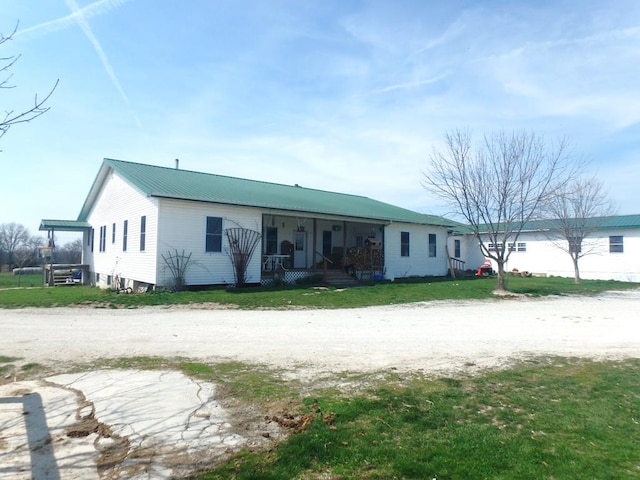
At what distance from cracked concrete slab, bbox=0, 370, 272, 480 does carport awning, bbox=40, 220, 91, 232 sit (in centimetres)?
2180

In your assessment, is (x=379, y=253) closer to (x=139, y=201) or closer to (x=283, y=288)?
(x=283, y=288)

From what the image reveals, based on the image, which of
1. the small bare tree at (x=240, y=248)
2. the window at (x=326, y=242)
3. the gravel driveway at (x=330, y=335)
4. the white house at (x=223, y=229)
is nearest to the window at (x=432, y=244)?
the white house at (x=223, y=229)

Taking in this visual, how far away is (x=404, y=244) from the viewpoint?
80.2 ft

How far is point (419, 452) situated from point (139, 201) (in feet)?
53.7

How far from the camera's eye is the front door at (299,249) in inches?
874

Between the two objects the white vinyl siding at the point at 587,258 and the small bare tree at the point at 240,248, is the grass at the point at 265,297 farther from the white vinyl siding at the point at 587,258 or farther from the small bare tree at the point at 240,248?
the white vinyl siding at the point at 587,258

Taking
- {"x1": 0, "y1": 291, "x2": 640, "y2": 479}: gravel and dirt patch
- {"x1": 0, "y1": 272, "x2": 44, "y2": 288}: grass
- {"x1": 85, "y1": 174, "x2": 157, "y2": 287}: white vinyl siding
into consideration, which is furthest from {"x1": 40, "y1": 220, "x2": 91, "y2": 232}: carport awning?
{"x1": 0, "y1": 291, "x2": 640, "y2": 479}: gravel and dirt patch

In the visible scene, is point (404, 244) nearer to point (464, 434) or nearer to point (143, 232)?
point (143, 232)

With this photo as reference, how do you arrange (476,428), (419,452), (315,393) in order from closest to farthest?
(419,452) → (476,428) → (315,393)

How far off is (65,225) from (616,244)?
32.6 metres

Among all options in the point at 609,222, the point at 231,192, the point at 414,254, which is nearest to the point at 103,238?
the point at 231,192

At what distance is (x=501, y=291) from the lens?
17547 millimetres

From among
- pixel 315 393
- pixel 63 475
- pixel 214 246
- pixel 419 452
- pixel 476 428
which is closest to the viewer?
pixel 63 475

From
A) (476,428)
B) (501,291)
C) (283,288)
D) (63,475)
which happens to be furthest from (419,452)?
(501,291)
